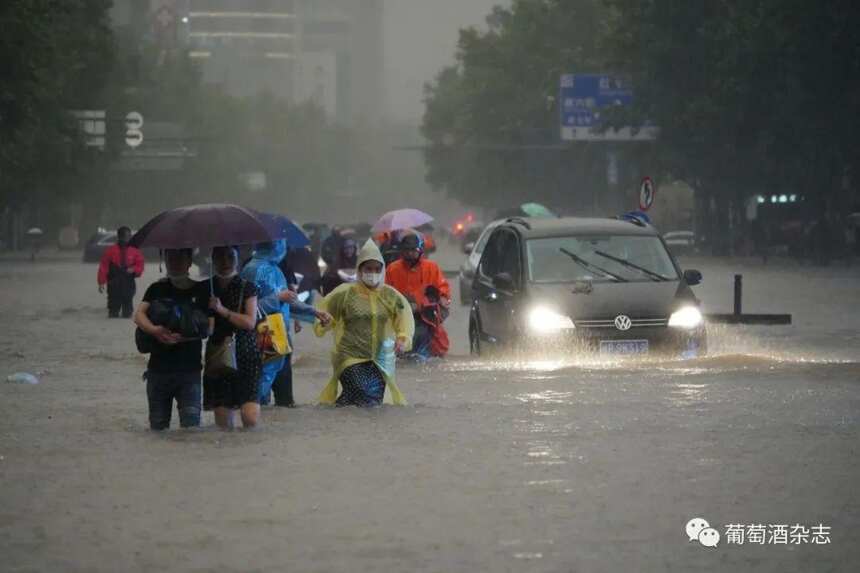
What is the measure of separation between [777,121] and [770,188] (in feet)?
38.6

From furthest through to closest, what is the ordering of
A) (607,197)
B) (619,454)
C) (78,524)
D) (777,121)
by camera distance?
(607,197), (777,121), (619,454), (78,524)

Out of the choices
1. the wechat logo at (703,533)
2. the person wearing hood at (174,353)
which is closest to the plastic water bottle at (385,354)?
the person wearing hood at (174,353)

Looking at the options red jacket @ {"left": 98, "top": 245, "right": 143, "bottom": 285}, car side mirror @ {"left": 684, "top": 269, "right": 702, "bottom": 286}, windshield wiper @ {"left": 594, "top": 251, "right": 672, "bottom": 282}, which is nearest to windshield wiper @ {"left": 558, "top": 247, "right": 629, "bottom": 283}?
windshield wiper @ {"left": 594, "top": 251, "right": 672, "bottom": 282}

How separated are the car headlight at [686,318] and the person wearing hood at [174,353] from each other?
7395 millimetres

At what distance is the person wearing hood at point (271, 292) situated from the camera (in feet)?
50.6

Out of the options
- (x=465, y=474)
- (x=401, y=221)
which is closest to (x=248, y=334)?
(x=465, y=474)

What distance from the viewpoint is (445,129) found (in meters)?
134

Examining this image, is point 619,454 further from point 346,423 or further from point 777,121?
point 777,121

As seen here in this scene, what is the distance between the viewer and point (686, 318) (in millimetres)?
20156

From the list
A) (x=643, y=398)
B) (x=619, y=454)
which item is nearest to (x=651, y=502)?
(x=619, y=454)

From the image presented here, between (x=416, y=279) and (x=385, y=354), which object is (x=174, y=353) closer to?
(x=385, y=354)

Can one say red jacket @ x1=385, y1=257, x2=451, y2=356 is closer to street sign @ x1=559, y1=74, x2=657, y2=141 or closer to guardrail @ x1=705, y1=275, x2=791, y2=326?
guardrail @ x1=705, y1=275, x2=791, y2=326

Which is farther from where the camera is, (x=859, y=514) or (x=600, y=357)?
(x=600, y=357)

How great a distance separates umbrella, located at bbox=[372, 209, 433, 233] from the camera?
25095 millimetres
